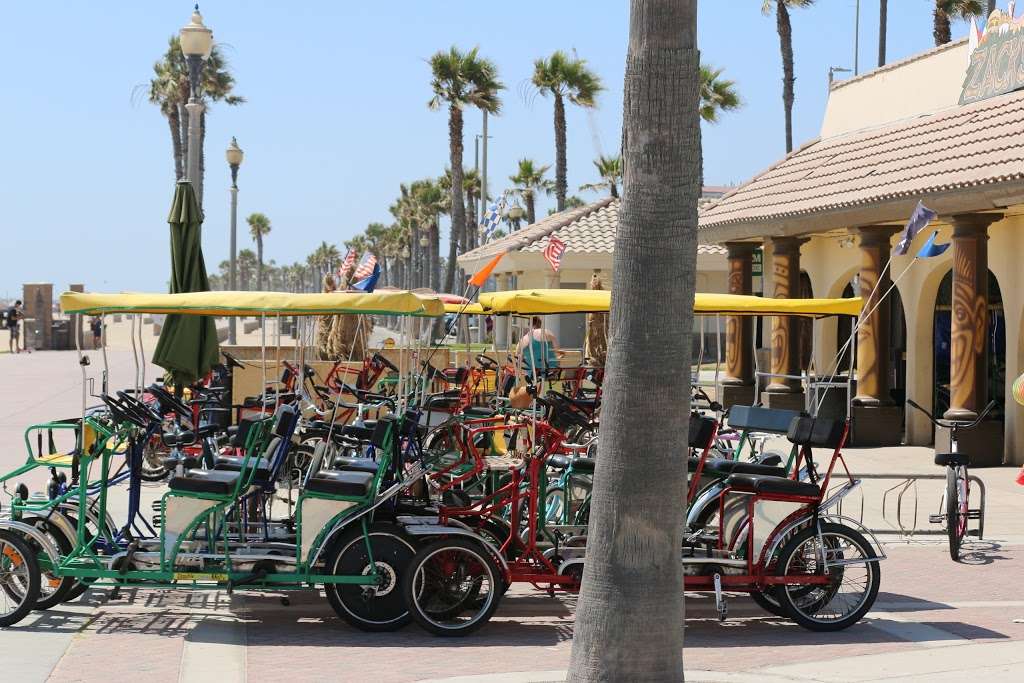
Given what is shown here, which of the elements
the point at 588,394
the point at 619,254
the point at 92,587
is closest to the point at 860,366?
the point at 588,394

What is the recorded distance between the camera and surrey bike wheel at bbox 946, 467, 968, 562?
11.6m

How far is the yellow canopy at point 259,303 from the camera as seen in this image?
956cm

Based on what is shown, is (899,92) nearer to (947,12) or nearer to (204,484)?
(204,484)

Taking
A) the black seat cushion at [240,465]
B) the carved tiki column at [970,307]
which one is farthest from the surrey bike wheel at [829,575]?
the carved tiki column at [970,307]

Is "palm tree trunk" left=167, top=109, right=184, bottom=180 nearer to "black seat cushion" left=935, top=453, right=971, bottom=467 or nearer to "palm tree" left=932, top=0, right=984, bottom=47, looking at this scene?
"palm tree" left=932, top=0, right=984, bottom=47

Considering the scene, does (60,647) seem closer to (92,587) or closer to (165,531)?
(165,531)

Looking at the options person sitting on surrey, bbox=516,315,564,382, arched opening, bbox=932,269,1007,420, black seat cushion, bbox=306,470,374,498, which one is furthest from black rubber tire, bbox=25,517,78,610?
arched opening, bbox=932,269,1007,420

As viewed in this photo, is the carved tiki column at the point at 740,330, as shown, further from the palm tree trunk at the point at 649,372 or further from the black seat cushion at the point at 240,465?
the palm tree trunk at the point at 649,372

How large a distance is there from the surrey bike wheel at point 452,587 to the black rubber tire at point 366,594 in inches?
→ 4.4

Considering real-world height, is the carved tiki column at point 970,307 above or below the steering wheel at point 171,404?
above

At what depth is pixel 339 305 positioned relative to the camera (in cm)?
961

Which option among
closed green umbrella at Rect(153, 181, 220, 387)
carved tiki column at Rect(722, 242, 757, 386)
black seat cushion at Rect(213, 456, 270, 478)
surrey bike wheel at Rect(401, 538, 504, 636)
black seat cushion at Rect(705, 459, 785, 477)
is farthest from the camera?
carved tiki column at Rect(722, 242, 757, 386)

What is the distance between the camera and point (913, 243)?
20.3m

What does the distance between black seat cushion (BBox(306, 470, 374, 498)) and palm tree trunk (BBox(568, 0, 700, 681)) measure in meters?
2.95
